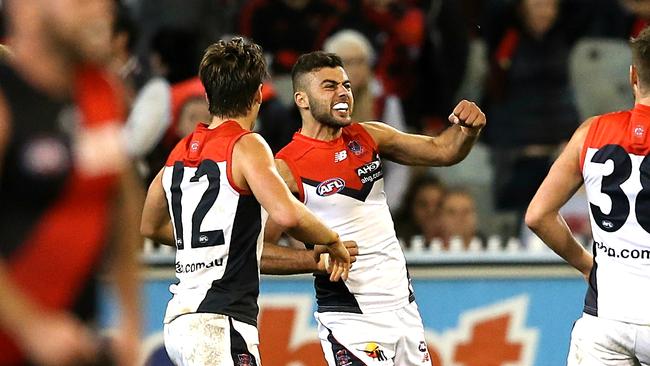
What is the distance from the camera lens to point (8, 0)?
129 inches

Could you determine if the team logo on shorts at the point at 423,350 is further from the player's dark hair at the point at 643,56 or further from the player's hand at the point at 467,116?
the player's dark hair at the point at 643,56

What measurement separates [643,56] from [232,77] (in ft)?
5.81

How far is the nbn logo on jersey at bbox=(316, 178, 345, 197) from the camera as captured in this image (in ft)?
22.4

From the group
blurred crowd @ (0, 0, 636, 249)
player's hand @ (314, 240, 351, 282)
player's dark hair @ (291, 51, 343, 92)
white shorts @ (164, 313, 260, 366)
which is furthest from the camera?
blurred crowd @ (0, 0, 636, 249)

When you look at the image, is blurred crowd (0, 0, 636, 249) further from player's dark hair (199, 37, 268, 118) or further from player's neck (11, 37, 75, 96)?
player's neck (11, 37, 75, 96)

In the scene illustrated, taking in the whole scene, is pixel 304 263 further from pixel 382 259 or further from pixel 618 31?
pixel 618 31

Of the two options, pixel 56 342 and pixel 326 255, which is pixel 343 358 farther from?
pixel 56 342

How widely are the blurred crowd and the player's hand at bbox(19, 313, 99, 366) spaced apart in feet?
20.6

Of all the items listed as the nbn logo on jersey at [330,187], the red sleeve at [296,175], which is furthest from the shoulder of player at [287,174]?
the nbn logo on jersey at [330,187]

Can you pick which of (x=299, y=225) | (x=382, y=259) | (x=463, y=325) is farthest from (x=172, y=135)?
(x=299, y=225)

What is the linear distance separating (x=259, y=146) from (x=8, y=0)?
2.81m

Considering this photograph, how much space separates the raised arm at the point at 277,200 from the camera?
5742 mm

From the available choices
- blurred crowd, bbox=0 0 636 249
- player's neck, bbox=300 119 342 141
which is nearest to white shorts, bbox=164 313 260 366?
player's neck, bbox=300 119 342 141

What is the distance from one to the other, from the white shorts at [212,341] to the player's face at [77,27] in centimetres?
292
